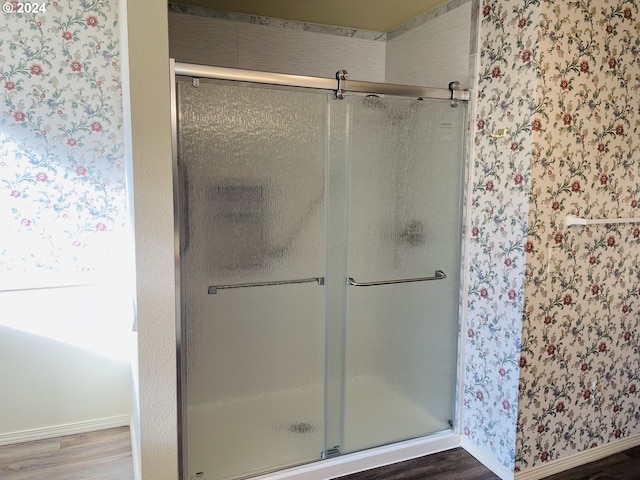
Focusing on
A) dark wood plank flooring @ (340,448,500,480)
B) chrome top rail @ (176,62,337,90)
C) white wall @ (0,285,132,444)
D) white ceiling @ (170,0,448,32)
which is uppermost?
white ceiling @ (170,0,448,32)

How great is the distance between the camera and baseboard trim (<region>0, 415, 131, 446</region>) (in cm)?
240

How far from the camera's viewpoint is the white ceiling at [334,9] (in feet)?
7.73

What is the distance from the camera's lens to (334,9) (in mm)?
2453

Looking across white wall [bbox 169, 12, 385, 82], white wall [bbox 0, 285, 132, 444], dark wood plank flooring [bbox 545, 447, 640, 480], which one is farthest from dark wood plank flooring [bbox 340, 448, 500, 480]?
white wall [bbox 169, 12, 385, 82]

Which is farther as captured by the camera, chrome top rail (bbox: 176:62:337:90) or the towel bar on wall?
the towel bar on wall

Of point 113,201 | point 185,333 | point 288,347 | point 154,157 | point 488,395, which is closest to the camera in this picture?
point 154,157

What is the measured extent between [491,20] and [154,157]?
1.54 meters

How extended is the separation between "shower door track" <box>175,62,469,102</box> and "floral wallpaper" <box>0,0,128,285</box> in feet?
2.64

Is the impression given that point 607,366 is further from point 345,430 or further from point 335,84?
point 335,84

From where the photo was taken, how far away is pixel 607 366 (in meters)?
2.26

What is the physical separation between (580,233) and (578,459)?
3.51 ft

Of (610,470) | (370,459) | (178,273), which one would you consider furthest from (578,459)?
(178,273)

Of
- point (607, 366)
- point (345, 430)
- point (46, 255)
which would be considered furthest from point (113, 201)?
point (607, 366)
